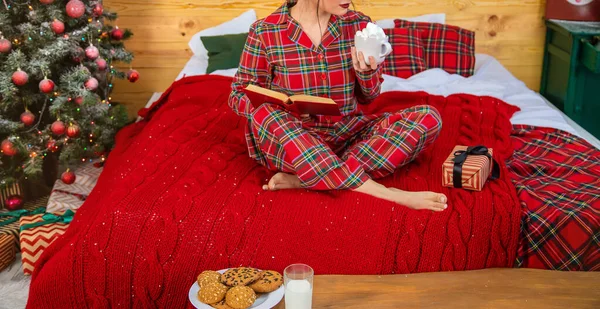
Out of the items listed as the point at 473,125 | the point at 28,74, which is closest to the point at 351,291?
the point at 473,125

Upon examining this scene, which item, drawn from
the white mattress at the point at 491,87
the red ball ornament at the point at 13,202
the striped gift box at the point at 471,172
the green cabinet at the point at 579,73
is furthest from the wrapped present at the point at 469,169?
the red ball ornament at the point at 13,202

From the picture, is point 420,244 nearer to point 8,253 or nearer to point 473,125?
point 473,125

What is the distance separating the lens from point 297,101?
177cm

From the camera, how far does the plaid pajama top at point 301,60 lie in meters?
1.96

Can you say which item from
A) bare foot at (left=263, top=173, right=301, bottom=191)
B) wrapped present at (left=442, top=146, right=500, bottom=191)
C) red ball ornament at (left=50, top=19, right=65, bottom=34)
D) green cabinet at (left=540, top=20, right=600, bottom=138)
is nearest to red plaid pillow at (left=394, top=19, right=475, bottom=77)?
green cabinet at (left=540, top=20, right=600, bottom=138)

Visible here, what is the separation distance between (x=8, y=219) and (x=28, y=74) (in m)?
0.58

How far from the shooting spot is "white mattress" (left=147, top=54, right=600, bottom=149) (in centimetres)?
253

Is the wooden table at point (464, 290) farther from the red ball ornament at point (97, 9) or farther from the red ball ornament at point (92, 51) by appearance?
the red ball ornament at point (97, 9)

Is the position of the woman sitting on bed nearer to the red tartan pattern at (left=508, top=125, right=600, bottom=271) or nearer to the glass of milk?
the red tartan pattern at (left=508, top=125, right=600, bottom=271)

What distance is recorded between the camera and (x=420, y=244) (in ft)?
5.54

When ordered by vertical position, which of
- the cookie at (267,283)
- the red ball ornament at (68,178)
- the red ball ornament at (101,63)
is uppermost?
the red ball ornament at (101,63)

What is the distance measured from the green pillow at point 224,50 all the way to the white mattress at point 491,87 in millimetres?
77

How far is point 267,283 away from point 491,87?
1.82m

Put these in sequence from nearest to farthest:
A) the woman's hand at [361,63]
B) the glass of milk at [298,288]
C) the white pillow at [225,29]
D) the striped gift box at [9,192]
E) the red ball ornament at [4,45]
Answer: the glass of milk at [298,288], the woman's hand at [361,63], the red ball ornament at [4,45], the striped gift box at [9,192], the white pillow at [225,29]
